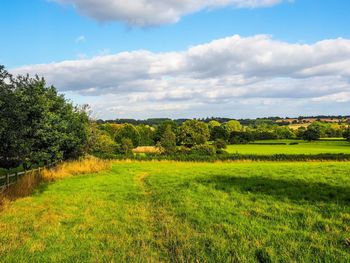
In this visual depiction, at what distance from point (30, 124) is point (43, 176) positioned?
7.01m

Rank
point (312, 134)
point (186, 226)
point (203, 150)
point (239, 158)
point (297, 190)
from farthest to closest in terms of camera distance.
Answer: point (312, 134)
point (203, 150)
point (239, 158)
point (297, 190)
point (186, 226)

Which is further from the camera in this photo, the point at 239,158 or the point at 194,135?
the point at 194,135

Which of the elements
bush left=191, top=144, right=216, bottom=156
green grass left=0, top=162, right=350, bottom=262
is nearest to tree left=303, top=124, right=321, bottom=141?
bush left=191, top=144, right=216, bottom=156

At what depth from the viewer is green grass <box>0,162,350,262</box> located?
10.0 metres

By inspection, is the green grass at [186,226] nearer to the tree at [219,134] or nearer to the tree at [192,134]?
the tree at [192,134]

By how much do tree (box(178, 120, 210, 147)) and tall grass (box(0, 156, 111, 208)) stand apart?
6623 cm

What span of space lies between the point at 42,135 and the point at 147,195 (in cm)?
1257

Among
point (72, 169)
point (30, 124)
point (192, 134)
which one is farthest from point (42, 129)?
point (192, 134)

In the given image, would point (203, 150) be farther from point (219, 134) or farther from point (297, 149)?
point (219, 134)

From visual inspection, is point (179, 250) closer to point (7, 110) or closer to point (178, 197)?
point (178, 197)

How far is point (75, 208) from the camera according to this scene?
17.5 m

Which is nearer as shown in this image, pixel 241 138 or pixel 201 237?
pixel 201 237

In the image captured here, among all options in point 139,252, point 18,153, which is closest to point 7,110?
point 18,153

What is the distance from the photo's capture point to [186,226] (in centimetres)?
1304
